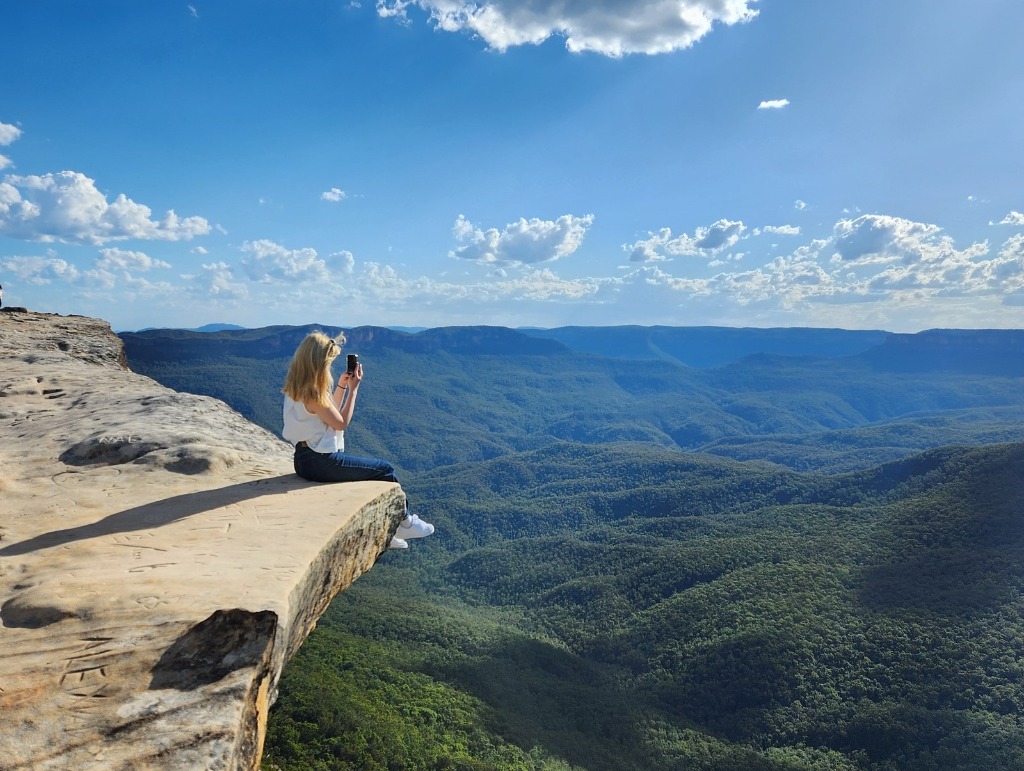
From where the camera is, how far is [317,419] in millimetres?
8547

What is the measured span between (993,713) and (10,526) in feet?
289

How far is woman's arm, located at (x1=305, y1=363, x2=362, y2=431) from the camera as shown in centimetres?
848

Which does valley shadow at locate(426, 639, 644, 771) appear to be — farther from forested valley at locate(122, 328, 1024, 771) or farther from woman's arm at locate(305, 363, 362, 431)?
woman's arm at locate(305, 363, 362, 431)

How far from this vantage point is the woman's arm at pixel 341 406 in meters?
8.48

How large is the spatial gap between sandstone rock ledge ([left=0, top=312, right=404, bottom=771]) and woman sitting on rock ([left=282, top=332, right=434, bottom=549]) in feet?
1.19

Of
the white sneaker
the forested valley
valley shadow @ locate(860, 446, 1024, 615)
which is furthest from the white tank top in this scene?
valley shadow @ locate(860, 446, 1024, 615)

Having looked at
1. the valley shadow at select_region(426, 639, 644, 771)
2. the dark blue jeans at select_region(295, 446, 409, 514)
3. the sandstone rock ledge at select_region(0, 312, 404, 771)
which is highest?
the dark blue jeans at select_region(295, 446, 409, 514)

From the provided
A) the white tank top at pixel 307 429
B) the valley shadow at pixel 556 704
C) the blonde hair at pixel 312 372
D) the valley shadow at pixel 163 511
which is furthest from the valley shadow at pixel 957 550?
the valley shadow at pixel 163 511

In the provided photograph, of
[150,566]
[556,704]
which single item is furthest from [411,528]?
[556,704]

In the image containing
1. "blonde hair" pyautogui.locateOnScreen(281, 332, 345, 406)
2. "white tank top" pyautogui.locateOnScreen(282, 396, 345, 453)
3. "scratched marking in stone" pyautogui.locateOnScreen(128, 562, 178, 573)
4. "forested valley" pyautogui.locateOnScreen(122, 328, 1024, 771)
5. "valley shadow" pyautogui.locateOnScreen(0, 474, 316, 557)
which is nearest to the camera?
"scratched marking in stone" pyautogui.locateOnScreen(128, 562, 178, 573)

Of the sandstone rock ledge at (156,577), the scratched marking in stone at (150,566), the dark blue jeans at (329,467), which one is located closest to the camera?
the sandstone rock ledge at (156,577)

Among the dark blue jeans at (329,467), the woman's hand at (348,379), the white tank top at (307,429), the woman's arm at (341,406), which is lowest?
the dark blue jeans at (329,467)

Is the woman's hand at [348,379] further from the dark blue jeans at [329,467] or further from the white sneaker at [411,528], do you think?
the white sneaker at [411,528]

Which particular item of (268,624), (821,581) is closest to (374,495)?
(268,624)
